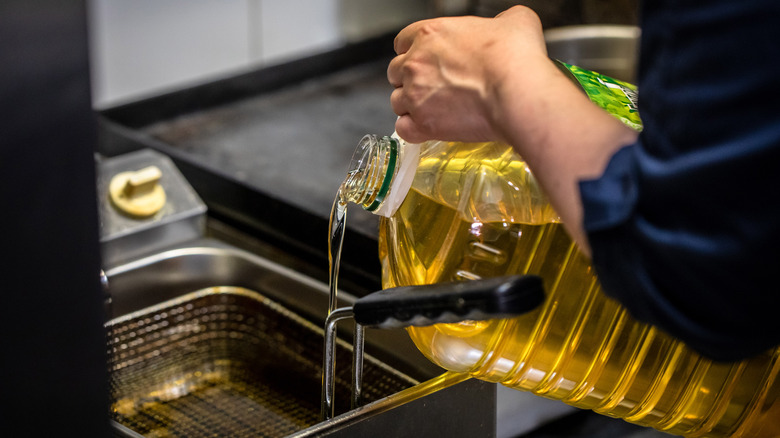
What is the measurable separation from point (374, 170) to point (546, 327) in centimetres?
17

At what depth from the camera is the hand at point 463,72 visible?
1.59 ft

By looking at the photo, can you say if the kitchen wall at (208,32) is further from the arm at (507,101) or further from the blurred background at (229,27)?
the arm at (507,101)

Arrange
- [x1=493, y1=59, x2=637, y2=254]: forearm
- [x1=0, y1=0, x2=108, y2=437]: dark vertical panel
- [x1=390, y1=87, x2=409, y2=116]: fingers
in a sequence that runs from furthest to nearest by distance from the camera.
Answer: [x1=390, y1=87, x2=409, y2=116]: fingers < [x1=493, y1=59, x2=637, y2=254]: forearm < [x1=0, y1=0, x2=108, y2=437]: dark vertical panel

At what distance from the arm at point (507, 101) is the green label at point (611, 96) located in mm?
72

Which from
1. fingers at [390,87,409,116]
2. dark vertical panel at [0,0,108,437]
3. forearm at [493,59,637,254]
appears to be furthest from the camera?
fingers at [390,87,409,116]

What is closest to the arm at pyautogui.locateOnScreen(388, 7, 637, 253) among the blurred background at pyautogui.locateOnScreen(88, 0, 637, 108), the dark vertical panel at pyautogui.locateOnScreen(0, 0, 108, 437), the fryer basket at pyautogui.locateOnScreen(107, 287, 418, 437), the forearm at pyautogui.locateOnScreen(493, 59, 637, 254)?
the forearm at pyautogui.locateOnScreen(493, 59, 637, 254)

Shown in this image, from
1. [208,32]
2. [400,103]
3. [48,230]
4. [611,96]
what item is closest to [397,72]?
[400,103]

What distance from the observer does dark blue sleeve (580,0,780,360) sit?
1.19 ft

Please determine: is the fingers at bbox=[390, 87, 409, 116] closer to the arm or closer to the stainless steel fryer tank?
the arm

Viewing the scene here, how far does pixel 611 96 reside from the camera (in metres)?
0.61

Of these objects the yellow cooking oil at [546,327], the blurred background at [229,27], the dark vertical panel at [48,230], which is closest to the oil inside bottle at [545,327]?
the yellow cooking oil at [546,327]

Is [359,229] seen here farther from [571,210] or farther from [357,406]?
[571,210]

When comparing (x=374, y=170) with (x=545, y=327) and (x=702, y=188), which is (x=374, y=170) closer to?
(x=545, y=327)

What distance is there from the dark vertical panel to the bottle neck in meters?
0.29
